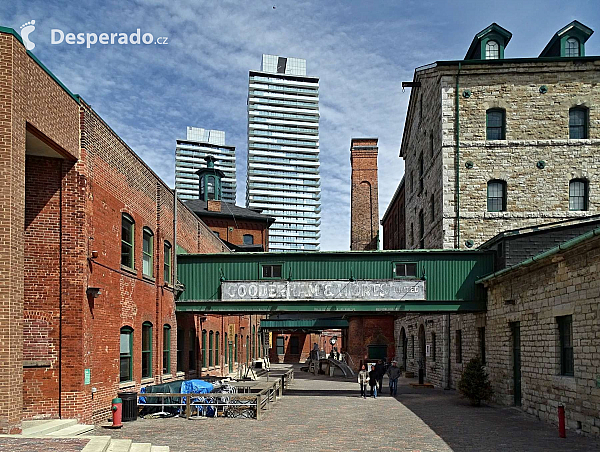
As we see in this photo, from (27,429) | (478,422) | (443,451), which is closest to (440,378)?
(478,422)

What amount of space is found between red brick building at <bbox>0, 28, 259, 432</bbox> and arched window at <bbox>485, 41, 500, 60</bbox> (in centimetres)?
1900

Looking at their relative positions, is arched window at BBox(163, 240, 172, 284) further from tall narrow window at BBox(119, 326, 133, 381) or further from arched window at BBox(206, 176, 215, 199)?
arched window at BBox(206, 176, 215, 199)

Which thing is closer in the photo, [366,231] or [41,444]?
[41,444]

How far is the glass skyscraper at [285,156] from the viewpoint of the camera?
6821 inches

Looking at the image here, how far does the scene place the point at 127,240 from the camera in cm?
1952

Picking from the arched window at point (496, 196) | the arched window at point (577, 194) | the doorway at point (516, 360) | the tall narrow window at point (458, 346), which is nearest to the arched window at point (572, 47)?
the arched window at point (577, 194)

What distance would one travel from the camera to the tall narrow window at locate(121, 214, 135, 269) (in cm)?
1914

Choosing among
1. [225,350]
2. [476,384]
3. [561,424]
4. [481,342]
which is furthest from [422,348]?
[561,424]

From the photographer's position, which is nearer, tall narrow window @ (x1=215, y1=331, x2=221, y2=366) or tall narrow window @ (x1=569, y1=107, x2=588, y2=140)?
tall narrow window @ (x1=569, y1=107, x2=588, y2=140)

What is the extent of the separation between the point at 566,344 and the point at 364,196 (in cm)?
4115

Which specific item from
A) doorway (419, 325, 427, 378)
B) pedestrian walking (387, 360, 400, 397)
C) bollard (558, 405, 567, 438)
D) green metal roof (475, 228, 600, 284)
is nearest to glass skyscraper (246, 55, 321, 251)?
doorway (419, 325, 427, 378)

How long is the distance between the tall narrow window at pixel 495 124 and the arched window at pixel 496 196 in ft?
7.31

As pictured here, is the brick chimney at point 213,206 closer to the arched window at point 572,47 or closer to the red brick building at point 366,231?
the red brick building at point 366,231

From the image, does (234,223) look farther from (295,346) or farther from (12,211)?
(12,211)
